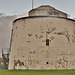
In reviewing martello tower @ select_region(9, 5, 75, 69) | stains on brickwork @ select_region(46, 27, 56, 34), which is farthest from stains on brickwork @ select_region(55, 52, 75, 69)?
stains on brickwork @ select_region(46, 27, 56, 34)

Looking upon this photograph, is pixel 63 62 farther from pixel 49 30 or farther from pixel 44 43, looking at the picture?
pixel 49 30

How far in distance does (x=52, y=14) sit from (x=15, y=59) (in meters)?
6.10

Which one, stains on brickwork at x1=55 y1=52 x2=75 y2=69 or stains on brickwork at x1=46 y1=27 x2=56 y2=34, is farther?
stains on brickwork at x1=46 y1=27 x2=56 y2=34

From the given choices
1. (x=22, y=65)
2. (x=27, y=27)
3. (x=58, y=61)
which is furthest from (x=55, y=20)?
(x=22, y=65)

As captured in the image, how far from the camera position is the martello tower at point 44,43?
18391mm

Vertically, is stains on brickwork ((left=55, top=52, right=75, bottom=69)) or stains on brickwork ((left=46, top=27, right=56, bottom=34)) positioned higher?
stains on brickwork ((left=46, top=27, right=56, bottom=34))

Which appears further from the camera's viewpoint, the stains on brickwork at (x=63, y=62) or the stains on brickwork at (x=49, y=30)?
the stains on brickwork at (x=49, y=30)

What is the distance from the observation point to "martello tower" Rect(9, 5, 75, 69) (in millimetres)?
18391

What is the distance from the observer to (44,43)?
A: 730 inches

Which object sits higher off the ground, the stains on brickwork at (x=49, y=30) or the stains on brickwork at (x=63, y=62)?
the stains on brickwork at (x=49, y=30)

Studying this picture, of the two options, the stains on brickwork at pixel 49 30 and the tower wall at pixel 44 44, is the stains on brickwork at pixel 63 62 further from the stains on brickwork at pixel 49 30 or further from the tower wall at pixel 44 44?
the stains on brickwork at pixel 49 30

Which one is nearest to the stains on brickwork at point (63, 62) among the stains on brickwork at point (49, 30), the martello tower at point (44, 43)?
the martello tower at point (44, 43)

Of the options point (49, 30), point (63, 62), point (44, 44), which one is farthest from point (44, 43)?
point (63, 62)

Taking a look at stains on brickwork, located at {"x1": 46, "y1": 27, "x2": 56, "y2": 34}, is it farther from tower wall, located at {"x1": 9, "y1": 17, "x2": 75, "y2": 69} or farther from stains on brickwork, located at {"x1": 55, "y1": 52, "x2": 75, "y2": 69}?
stains on brickwork, located at {"x1": 55, "y1": 52, "x2": 75, "y2": 69}
